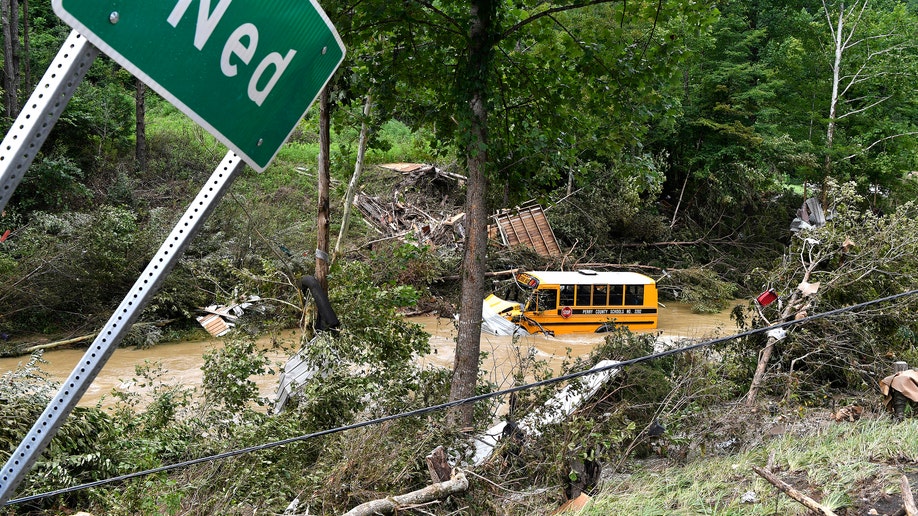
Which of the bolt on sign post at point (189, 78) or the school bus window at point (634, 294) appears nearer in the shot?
the bolt on sign post at point (189, 78)

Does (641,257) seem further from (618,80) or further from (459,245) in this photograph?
(618,80)

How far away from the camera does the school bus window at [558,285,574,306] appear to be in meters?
18.3

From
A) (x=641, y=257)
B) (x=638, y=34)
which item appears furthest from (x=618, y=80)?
(x=641, y=257)

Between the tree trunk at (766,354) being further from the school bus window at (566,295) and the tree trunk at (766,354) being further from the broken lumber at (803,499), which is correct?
the school bus window at (566,295)

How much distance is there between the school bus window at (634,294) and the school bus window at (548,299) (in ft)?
7.24

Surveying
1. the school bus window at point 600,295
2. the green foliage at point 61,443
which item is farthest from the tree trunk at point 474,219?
the school bus window at point 600,295

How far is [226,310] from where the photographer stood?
18438mm

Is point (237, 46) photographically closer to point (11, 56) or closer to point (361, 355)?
point (361, 355)

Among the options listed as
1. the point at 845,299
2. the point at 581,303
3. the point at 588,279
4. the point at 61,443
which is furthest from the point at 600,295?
the point at 61,443

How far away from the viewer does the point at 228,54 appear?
1510mm

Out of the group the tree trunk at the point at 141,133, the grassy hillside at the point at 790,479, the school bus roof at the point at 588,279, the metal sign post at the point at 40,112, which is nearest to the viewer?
the metal sign post at the point at 40,112

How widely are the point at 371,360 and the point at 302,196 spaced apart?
18.7 metres

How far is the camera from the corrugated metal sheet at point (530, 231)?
77.5 feet

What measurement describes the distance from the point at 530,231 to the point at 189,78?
2275 cm
